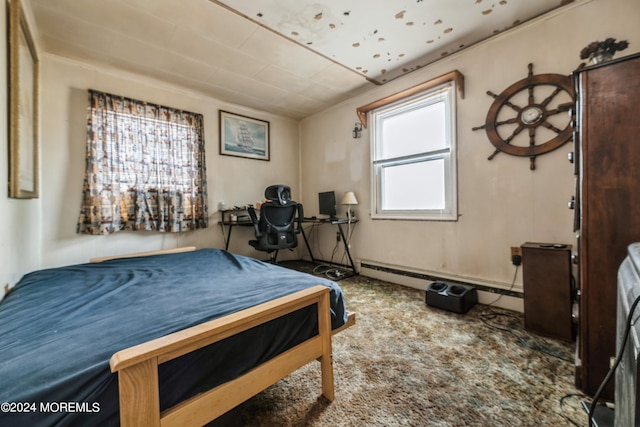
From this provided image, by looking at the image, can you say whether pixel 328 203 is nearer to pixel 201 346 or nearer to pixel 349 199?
pixel 349 199

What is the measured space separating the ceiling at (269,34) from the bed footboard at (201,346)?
221 centimetres

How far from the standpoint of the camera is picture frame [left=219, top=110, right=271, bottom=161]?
3701mm

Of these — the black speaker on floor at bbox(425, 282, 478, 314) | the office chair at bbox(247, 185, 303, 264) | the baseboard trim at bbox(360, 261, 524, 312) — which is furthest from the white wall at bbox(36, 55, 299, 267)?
the black speaker on floor at bbox(425, 282, 478, 314)

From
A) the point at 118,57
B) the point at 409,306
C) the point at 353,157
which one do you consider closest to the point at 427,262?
the point at 409,306

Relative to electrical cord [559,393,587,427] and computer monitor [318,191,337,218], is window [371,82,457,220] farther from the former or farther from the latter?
electrical cord [559,393,587,427]

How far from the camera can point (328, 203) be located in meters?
3.77

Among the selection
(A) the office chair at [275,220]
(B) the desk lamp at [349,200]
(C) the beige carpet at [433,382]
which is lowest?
(C) the beige carpet at [433,382]

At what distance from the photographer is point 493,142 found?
2354mm

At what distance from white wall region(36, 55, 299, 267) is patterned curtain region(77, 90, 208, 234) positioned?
105 millimetres

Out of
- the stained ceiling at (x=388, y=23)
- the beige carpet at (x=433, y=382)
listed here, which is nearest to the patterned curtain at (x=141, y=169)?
the stained ceiling at (x=388, y=23)

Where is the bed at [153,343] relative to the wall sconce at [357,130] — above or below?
below

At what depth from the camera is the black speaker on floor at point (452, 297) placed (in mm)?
2215

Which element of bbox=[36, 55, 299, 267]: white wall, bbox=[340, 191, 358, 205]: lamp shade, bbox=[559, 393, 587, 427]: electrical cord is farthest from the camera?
bbox=[340, 191, 358, 205]: lamp shade

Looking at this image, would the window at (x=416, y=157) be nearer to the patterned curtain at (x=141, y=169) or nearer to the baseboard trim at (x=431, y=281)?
the baseboard trim at (x=431, y=281)
